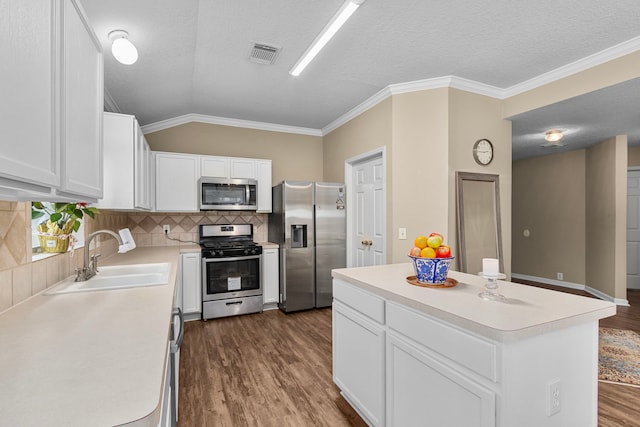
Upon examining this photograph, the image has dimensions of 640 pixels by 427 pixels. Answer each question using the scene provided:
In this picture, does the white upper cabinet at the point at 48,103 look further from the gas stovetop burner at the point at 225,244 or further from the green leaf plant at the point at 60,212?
the gas stovetop burner at the point at 225,244

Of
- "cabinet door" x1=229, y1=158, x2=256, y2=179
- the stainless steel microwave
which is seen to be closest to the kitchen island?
the stainless steel microwave

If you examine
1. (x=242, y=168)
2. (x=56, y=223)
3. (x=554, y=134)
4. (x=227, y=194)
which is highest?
(x=554, y=134)

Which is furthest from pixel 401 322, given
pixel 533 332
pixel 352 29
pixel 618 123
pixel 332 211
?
pixel 618 123

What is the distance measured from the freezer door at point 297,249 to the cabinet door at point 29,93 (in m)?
3.07

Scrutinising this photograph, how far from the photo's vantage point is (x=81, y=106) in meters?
1.16

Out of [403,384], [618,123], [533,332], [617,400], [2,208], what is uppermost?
[618,123]

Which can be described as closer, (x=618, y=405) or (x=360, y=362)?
(x=360, y=362)

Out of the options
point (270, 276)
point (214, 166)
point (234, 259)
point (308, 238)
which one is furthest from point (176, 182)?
point (308, 238)

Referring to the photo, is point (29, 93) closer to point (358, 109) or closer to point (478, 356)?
point (478, 356)

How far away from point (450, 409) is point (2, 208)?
205 cm

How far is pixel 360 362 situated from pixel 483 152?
266 centimetres

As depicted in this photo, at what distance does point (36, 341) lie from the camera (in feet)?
3.26

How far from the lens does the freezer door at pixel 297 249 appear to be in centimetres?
399

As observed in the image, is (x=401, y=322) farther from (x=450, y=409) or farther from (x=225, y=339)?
(x=225, y=339)
